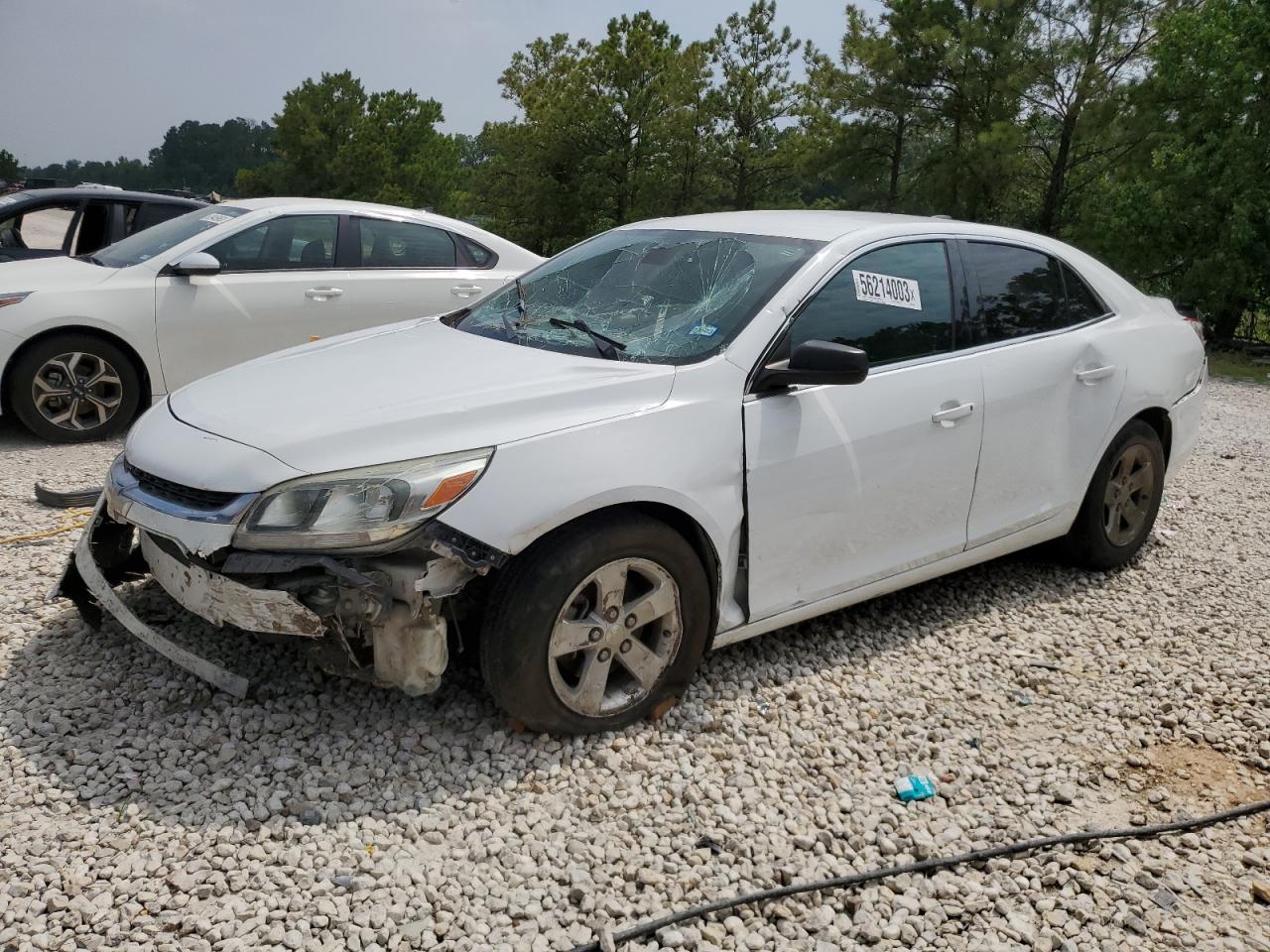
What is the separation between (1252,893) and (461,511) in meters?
2.37

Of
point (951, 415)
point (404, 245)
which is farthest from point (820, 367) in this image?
point (404, 245)

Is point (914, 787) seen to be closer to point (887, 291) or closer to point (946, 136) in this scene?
point (887, 291)

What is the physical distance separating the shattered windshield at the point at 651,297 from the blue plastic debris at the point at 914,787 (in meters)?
1.48

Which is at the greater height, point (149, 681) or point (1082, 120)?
point (1082, 120)

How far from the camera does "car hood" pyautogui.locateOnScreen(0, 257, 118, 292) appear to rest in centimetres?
658

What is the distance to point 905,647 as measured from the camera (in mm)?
4105

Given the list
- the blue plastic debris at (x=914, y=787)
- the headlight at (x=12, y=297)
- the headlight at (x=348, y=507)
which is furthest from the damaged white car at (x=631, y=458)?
the headlight at (x=12, y=297)

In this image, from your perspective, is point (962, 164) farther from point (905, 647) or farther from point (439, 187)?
point (439, 187)

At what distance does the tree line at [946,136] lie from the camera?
50.9 feet

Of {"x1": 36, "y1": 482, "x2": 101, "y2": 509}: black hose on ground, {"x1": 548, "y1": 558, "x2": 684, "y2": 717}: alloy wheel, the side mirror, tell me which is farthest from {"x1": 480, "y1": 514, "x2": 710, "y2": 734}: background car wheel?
the side mirror

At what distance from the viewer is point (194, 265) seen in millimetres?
6805

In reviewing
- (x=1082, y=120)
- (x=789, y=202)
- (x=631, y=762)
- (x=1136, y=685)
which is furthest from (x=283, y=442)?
(x=789, y=202)

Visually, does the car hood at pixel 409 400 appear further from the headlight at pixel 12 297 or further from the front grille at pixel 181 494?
the headlight at pixel 12 297

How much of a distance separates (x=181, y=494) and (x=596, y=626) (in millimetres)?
1286
